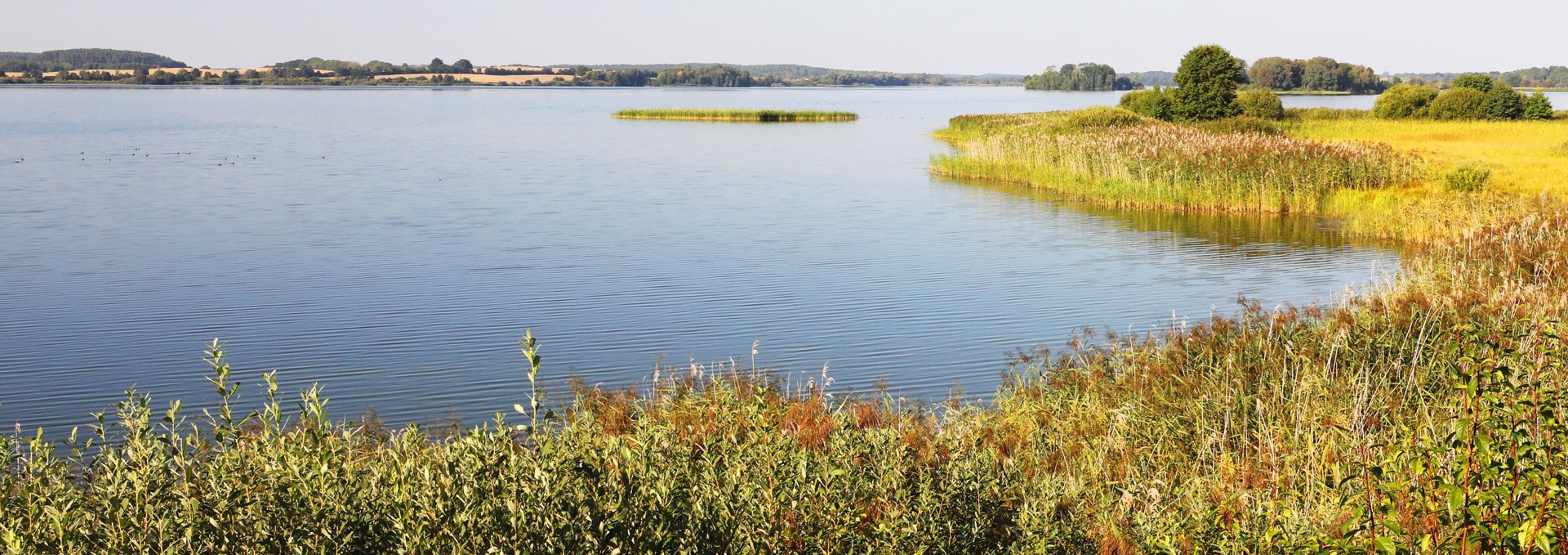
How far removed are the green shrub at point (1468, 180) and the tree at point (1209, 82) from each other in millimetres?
21536

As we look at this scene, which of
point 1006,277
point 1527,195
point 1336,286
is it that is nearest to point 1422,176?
point 1527,195

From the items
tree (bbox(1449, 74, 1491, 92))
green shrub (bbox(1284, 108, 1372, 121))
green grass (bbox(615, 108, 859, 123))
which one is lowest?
green shrub (bbox(1284, 108, 1372, 121))

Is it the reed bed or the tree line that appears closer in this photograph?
the reed bed

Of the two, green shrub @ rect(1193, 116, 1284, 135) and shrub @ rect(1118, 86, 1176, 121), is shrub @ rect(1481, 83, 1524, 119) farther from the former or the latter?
green shrub @ rect(1193, 116, 1284, 135)

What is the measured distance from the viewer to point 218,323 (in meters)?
12.2

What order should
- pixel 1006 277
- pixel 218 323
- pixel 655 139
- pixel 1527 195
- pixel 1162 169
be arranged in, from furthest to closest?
pixel 655 139, pixel 1162 169, pixel 1527 195, pixel 1006 277, pixel 218 323

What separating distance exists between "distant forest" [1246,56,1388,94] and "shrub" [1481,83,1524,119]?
107 m

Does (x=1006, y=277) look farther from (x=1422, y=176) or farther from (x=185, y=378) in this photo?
(x=1422, y=176)

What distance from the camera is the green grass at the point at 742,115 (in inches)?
2606

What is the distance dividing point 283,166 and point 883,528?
32421 mm

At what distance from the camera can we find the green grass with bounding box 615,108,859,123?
66.2 m

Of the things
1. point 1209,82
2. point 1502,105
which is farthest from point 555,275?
point 1502,105

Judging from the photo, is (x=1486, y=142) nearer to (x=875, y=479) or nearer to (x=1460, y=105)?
(x=1460, y=105)

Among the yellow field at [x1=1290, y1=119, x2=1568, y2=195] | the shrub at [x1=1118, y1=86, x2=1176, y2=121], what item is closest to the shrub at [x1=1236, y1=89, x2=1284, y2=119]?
the yellow field at [x1=1290, y1=119, x2=1568, y2=195]
